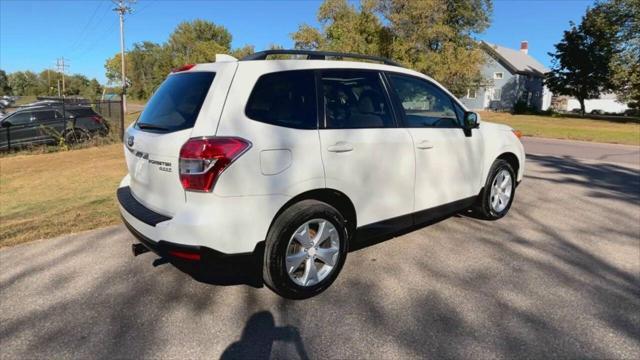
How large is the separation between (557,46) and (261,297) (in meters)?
50.5

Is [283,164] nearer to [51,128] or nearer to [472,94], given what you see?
[51,128]

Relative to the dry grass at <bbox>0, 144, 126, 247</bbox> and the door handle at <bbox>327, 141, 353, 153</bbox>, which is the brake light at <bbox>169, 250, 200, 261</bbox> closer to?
the door handle at <bbox>327, 141, 353, 153</bbox>

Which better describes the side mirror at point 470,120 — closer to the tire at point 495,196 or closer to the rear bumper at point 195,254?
the tire at point 495,196

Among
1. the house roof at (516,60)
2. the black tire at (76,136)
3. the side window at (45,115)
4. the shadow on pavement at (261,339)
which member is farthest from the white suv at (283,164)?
the house roof at (516,60)

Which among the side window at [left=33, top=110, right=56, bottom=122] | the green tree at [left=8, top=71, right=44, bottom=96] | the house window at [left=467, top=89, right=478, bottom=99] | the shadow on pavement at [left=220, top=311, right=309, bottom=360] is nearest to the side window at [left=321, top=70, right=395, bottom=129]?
the shadow on pavement at [left=220, top=311, right=309, bottom=360]

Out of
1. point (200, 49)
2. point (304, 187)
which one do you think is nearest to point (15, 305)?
point (304, 187)

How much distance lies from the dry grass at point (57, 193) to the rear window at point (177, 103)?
95.3 inches

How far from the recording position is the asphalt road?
2725mm

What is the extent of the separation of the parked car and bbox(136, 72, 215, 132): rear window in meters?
13.8

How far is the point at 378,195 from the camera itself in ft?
12.0

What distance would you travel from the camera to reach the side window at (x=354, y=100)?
342cm

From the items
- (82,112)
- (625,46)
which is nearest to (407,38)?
(625,46)

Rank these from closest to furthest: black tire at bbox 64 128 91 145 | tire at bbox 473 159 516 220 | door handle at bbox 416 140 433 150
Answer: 1. door handle at bbox 416 140 433 150
2. tire at bbox 473 159 516 220
3. black tire at bbox 64 128 91 145

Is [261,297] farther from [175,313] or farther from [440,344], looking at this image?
[440,344]
